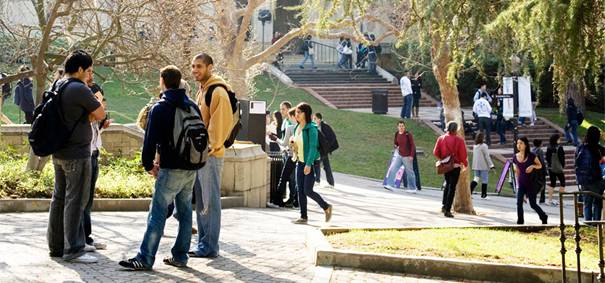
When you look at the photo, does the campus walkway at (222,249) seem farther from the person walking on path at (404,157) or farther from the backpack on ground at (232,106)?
the person walking on path at (404,157)

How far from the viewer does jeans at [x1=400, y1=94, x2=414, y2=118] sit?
34.7m

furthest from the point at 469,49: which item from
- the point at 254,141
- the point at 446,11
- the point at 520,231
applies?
the point at 254,141

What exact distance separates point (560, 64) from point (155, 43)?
763 centimetres

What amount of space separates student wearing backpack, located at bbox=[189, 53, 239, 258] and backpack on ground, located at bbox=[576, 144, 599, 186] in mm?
6827

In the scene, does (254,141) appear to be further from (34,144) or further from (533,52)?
(34,144)

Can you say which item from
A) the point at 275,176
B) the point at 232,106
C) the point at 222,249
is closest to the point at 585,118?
the point at 275,176

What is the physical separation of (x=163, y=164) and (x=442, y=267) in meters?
2.63

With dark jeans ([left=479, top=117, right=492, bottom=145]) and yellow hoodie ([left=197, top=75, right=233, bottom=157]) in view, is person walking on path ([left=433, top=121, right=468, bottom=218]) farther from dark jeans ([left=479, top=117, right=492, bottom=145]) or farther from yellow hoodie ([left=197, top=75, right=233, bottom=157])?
dark jeans ([left=479, top=117, right=492, bottom=145])

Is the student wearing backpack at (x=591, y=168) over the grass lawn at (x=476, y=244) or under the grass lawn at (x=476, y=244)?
over

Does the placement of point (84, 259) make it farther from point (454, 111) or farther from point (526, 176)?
point (454, 111)

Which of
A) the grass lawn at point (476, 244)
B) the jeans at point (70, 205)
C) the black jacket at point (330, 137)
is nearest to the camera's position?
the jeans at point (70, 205)

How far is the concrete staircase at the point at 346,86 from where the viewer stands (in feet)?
128

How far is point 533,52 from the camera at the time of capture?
1037cm

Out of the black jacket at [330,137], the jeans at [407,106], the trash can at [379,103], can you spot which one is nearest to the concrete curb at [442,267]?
the black jacket at [330,137]
